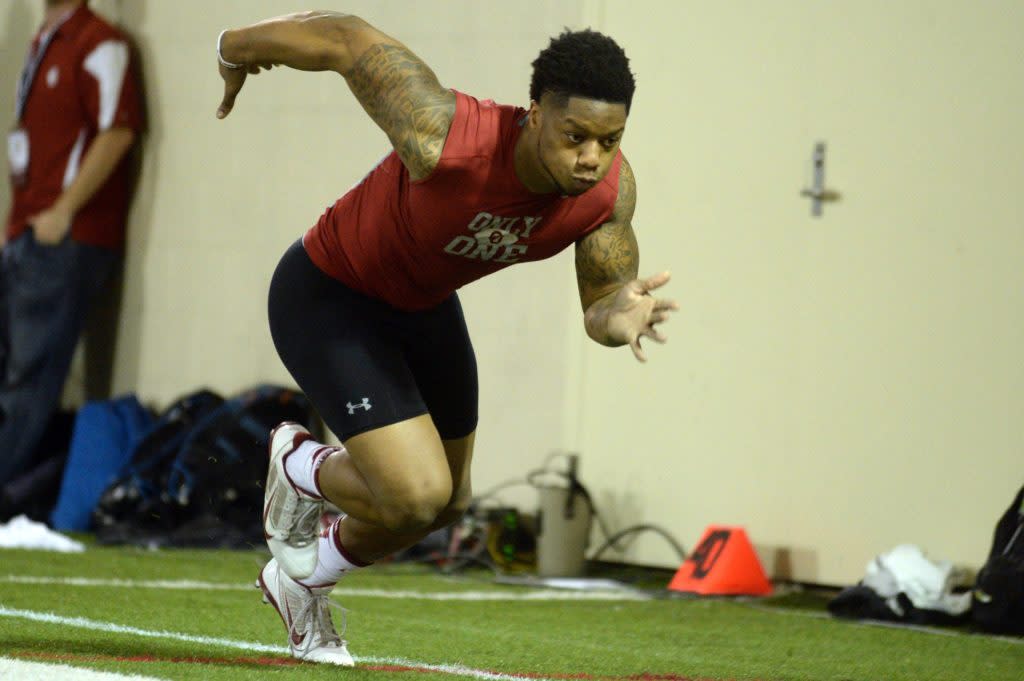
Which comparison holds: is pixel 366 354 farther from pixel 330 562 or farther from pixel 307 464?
pixel 330 562

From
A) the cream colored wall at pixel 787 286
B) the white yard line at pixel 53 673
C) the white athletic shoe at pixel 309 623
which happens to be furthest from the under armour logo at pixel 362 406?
the cream colored wall at pixel 787 286

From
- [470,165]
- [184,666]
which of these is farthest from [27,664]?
[470,165]

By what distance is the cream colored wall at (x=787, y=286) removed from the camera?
6270 mm

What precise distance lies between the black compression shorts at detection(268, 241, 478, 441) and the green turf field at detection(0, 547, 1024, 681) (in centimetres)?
67

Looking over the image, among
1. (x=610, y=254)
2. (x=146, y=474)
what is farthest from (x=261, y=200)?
(x=610, y=254)

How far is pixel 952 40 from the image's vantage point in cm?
631

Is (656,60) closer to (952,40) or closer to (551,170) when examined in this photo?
(952,40)

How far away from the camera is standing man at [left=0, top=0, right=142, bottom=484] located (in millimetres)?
8312

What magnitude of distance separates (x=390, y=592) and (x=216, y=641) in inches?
73.3

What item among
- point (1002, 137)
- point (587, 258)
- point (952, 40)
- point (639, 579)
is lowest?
point (639, 579)

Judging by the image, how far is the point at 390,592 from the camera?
6.20 m

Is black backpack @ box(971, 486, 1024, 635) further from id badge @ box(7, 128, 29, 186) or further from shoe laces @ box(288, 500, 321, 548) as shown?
id badge @ box(7, 128, 29, 186)

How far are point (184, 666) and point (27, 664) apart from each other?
1.22 ft

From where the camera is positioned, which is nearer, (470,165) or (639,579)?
(470,165)
